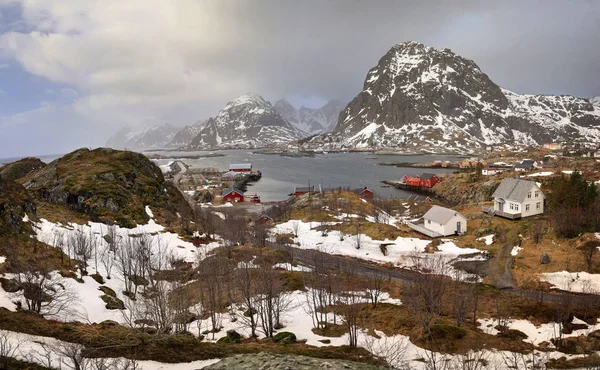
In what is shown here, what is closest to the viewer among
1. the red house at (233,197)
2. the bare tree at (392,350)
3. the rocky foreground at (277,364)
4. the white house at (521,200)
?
the rocky foreground at (277,364)

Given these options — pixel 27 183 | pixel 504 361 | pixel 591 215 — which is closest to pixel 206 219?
pixel 27 183

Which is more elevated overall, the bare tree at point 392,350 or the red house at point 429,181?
the red house at point 429,181

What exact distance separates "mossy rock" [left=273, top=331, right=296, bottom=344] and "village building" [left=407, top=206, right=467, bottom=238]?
43090 mm

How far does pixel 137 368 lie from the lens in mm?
17500

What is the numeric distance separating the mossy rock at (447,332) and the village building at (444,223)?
3790 centimetres

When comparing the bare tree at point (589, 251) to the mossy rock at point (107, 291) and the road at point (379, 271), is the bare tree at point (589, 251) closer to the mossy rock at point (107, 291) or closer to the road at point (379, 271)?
the road at point (379, 271)

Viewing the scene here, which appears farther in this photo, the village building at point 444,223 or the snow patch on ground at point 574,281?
the village building at point 444,223

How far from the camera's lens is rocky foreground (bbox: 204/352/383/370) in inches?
627

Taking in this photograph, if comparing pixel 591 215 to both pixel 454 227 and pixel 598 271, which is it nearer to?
pixel 598 271

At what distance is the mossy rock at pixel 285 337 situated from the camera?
83.9 feet

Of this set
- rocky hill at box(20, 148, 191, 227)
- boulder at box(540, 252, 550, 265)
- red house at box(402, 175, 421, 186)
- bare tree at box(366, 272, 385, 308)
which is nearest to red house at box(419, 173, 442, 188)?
red house at box(402, 175, 421, 186)

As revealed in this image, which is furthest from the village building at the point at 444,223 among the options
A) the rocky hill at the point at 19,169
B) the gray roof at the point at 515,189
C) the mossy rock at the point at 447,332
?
the rocky hill at the point at 19,169

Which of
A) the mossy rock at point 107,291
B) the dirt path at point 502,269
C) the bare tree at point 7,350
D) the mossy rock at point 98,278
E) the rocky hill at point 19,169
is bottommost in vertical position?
the dirt path at point 502,269

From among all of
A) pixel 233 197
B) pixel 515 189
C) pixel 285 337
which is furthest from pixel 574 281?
pixel 233 197
